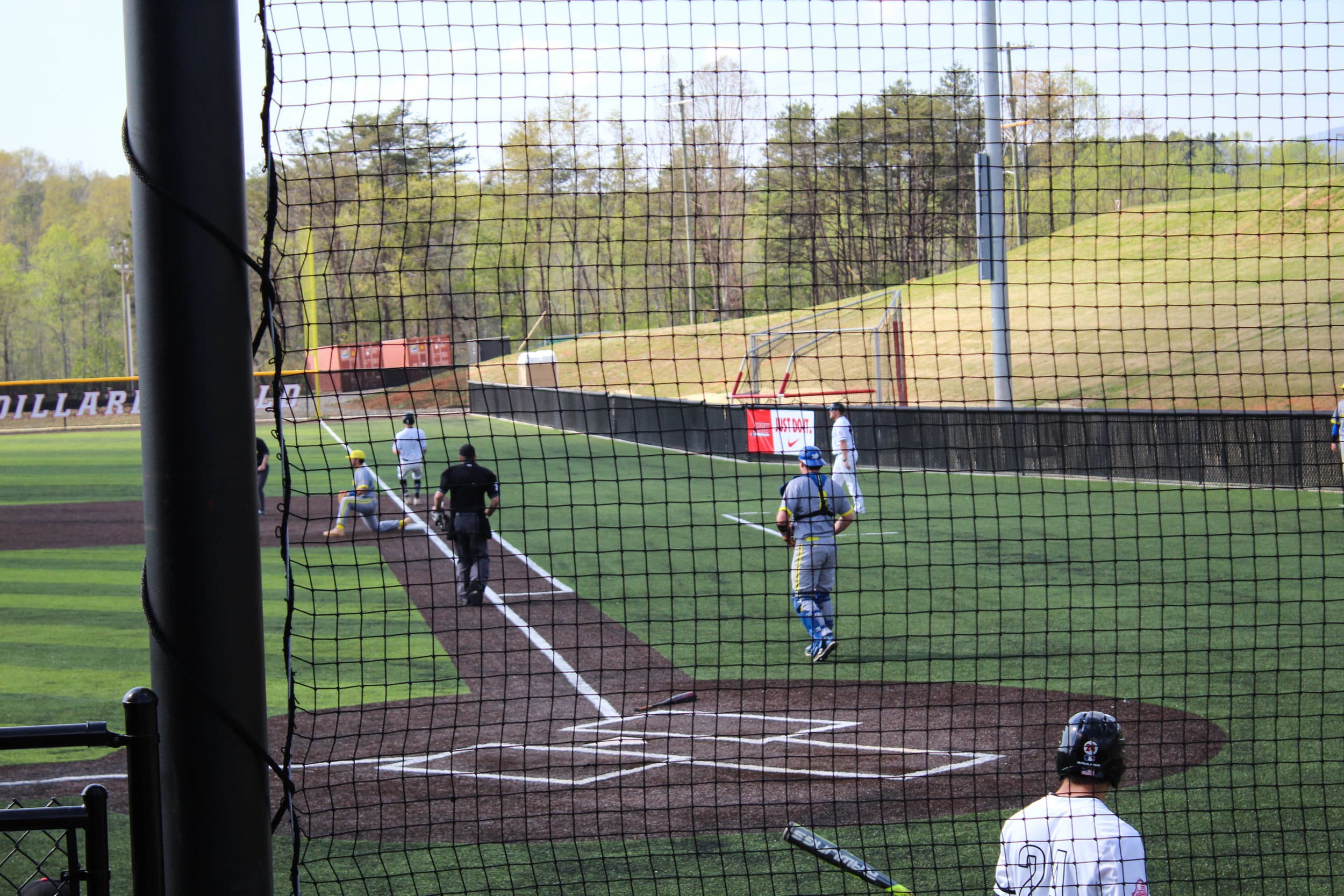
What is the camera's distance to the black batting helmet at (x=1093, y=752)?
12.4 feet

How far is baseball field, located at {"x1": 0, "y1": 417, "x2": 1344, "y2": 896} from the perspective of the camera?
20.3 feet

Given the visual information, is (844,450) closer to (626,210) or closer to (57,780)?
(626,210)

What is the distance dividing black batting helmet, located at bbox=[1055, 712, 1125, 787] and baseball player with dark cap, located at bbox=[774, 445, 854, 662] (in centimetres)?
638

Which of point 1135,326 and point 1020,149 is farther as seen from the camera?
point 1020,149

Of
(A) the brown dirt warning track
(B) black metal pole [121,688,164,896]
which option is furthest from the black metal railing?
(A) the brown dirt warning track

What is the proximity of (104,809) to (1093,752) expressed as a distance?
2820 millimetres

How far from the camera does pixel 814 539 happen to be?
1038 centimetres

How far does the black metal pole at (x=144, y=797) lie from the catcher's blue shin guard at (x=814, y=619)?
8290mm

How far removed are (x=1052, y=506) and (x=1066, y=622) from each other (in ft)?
25.9

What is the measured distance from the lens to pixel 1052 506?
1902cm

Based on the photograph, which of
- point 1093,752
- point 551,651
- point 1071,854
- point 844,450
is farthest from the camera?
point 844,450

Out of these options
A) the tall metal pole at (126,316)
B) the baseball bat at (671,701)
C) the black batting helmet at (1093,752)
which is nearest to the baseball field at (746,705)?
the baseball bat at (671,701)

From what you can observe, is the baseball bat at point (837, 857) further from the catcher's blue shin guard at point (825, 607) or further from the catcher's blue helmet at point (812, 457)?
the catcher's blue helmet at point (812, 457)

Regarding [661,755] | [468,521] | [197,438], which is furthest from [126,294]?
[197,438]
